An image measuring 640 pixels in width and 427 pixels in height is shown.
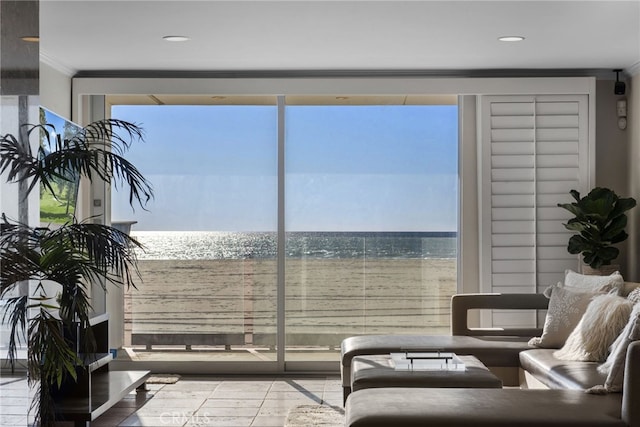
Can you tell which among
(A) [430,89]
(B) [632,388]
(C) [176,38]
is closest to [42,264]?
(C) [176,38]

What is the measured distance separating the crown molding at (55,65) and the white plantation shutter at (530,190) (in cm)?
330

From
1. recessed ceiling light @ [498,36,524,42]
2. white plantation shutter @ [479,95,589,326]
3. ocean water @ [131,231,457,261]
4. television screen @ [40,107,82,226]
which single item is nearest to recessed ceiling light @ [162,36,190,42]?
television screen @ [40,107,82,226]

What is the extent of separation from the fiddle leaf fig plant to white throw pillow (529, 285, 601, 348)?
31.1 inches

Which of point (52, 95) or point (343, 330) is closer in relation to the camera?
point (52, 95)

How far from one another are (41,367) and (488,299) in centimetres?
337

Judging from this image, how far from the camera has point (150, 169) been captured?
22.3 ft

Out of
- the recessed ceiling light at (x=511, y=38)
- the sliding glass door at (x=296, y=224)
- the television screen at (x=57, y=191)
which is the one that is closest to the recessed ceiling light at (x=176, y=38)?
the television screen at (x=57, y=191)

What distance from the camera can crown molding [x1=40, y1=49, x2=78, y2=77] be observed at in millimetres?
5914

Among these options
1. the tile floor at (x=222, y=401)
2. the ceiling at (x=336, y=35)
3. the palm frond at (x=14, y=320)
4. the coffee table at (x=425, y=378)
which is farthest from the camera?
the tile floor at (x=222, y=401)

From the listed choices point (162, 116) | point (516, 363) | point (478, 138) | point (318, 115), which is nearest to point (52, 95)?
point (162, 116)

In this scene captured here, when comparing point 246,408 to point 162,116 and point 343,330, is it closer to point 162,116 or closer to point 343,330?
point 343,330

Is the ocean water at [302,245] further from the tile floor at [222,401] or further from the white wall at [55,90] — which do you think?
the white wall at [55,90]

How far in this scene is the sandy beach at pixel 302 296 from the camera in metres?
6.70

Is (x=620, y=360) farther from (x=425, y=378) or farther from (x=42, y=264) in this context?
(x=42, y=264)
